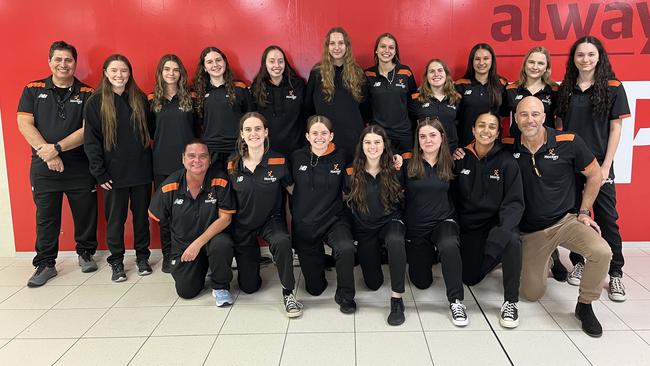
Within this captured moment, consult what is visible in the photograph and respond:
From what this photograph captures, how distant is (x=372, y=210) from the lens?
10.1 ft

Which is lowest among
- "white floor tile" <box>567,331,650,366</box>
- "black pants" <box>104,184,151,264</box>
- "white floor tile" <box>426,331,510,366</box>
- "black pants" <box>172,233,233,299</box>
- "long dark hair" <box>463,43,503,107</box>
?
"white floor tile" <box>567,331,650,366</box>

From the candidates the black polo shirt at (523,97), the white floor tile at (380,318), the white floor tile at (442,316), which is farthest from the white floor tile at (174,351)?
the black polo shirt at (523,97)

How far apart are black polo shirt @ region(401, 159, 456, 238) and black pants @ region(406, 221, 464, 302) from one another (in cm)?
6

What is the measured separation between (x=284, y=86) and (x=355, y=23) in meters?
0.87

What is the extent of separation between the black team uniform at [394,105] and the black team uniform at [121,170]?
1.83 metres

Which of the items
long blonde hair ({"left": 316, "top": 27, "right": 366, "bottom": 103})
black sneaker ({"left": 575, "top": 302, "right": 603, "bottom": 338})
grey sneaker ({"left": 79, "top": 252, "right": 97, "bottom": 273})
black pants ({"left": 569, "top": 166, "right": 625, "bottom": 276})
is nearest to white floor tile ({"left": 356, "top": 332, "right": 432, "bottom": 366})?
black sneaker ({"left": 575, "top": 302, "right": 603, "bottom": 338})

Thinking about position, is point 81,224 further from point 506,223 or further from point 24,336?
point 506,223

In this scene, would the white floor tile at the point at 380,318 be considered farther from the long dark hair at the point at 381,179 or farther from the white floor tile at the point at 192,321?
the white floor tile at the point at 192,321

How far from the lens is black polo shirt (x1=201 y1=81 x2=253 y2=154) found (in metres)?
3.55

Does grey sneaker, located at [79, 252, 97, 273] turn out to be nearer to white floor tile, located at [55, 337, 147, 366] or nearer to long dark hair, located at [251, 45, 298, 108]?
white floor tile, located at [55, 337, 147, 366]

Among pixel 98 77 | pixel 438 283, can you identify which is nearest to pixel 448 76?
pixel 438 283

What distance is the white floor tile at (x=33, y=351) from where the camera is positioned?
2.49 metres

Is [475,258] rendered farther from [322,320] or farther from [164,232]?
[164,232]

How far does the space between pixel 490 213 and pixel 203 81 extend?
239 centimetres
